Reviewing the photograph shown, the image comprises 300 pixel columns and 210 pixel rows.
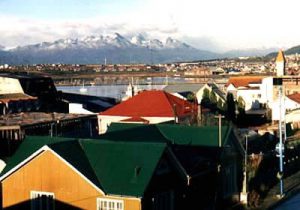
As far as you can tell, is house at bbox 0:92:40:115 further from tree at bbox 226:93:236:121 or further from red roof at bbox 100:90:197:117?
tree at bbox 226:93:236:121

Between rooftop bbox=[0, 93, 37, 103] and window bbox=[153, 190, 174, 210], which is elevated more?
rooftop bbox=[0, 93, 37, 103]

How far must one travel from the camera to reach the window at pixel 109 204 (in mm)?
12164

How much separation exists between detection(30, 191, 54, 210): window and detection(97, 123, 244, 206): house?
3.23 metres

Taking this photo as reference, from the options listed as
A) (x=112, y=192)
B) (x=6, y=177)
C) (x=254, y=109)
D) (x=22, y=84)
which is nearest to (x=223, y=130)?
(x=112, y=192)

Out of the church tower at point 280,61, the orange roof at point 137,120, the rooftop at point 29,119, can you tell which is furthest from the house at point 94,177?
the church tower at point 280,61

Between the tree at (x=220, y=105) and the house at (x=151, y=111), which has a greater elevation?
the house at (x=151, y=111)

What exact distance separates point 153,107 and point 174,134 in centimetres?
1186

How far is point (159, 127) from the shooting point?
55.2 ft

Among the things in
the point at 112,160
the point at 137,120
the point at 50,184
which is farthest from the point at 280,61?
the point at 50,184

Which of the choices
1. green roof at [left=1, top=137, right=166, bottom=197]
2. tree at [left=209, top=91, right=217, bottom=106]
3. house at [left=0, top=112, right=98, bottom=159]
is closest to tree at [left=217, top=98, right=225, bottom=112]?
tree at [left=209, top=91, right=217, bottom=106]

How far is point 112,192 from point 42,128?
12543mm

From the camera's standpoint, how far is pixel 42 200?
13.1m

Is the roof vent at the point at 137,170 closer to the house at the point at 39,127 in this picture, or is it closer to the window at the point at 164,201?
the window at the point at 164,201

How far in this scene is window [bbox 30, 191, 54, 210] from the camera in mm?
12977
